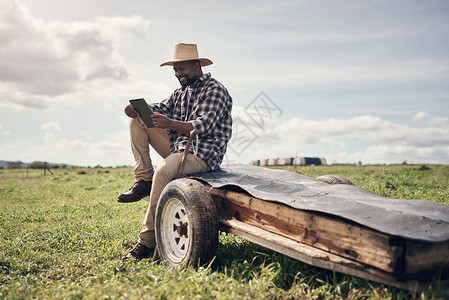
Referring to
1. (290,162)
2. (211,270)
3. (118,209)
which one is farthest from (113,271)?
(290,162)

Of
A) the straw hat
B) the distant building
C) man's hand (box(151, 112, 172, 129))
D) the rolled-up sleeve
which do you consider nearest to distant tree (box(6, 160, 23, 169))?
the distant building

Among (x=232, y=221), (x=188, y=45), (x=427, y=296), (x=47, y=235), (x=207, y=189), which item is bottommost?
(x=47, y=235)

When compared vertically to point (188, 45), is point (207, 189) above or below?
below

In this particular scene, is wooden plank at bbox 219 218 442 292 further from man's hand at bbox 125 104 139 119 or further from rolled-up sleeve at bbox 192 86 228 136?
man's hand at bbox 125 104 139 119

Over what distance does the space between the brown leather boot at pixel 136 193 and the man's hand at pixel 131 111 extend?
97cm

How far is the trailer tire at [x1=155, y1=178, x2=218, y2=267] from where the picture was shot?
3.95m

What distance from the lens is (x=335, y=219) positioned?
124 inches

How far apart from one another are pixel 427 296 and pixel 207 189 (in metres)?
2.48

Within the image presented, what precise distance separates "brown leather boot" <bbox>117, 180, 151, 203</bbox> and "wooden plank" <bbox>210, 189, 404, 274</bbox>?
179 centimetres

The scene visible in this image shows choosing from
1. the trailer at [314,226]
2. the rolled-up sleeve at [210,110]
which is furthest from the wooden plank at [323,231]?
the rolled-up sleeve at [210,110]

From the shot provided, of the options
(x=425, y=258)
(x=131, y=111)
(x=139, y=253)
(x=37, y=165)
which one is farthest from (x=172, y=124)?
(x=37, y=165)

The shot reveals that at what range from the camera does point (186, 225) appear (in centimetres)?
430

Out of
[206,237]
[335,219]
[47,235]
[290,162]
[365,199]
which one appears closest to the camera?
[335,219]

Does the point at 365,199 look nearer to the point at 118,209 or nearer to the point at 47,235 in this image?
the point at 47,235
